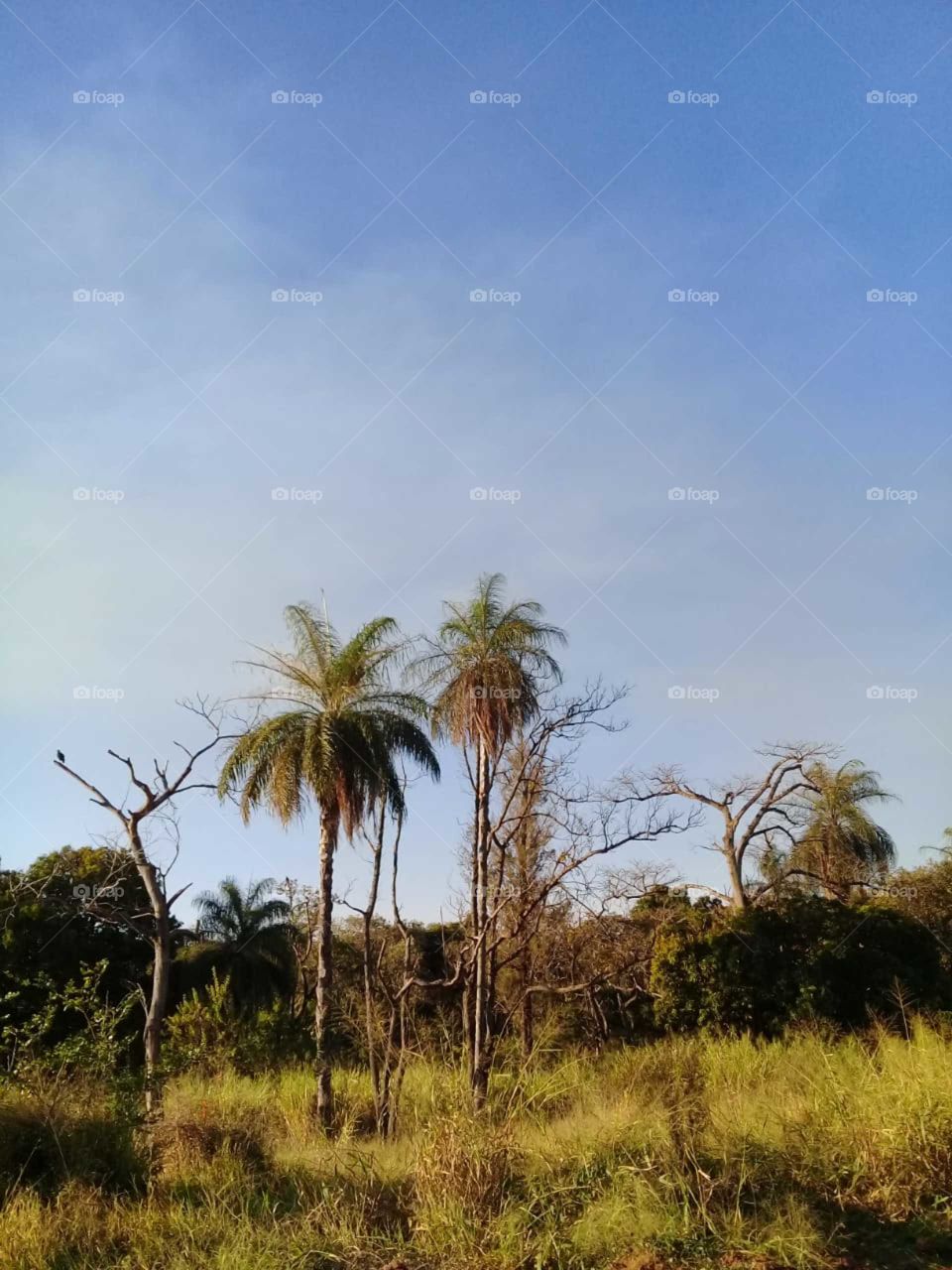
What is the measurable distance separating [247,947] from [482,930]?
79.7 ft

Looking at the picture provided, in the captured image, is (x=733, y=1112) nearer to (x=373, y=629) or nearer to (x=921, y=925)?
(x=373, y=629)

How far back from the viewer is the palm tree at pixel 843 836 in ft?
123

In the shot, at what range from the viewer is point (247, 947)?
38094 millimetres

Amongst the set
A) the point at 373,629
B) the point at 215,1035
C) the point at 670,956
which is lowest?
the point at 215,1035

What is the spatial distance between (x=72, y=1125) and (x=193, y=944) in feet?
92.7

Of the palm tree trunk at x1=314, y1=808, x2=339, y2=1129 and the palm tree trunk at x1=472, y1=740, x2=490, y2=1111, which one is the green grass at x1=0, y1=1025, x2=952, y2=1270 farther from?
the palm tree trunk at x1=314, y1=808, x2=339, y2=1129

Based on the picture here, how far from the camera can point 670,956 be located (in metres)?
26.2

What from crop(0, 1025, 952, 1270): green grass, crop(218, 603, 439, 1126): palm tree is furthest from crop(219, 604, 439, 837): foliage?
crop(0, 1025, 952, 1270): green grass

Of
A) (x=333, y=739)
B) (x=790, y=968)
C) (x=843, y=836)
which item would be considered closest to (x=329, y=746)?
(x=333, y=739)

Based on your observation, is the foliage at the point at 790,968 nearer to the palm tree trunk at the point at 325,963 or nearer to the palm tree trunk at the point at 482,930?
the palm tree trunk at the point at 325,963

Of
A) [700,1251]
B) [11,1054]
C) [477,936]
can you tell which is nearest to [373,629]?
[477,936]

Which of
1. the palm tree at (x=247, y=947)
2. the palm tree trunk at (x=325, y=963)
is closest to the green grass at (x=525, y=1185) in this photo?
the palm tree trunk at (x=325, y=963)

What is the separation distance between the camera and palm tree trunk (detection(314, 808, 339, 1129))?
1948 cm

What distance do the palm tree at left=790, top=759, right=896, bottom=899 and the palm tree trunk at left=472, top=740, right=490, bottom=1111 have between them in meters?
20.1
